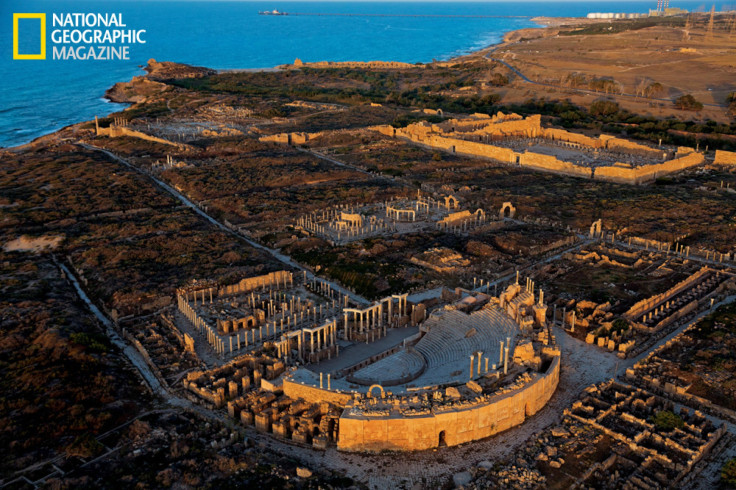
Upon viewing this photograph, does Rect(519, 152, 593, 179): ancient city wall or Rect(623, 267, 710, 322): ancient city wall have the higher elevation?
Rect(519, 152, 593, 179): ancient city wall

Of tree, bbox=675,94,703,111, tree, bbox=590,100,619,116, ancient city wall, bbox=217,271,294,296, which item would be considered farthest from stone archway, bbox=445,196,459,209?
tree, bbox=675,94,703,111

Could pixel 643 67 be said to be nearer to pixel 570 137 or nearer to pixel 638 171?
pixel 570 137

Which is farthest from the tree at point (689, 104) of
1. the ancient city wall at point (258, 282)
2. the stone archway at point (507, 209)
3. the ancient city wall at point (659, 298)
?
the ancient city wall at point (258, 282)

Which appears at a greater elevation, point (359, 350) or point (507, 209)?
point (507, 209)

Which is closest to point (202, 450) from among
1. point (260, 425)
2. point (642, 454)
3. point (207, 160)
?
point (260, 425)

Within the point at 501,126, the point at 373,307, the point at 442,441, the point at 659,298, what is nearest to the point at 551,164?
the point at 501,126

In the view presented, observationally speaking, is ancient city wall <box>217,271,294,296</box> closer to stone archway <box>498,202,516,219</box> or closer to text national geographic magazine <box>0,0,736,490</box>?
text national geographic magazine <box>0,0,736,490</box>
